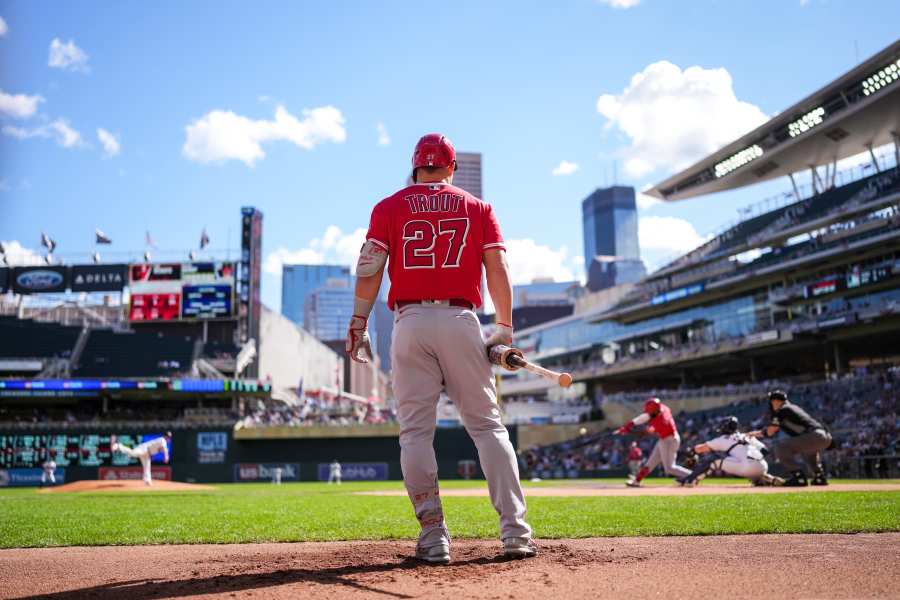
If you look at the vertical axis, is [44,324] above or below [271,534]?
above

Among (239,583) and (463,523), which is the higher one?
(239,583)

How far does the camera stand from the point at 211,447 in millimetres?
43719

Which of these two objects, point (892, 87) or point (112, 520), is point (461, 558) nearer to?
point (112, 520)

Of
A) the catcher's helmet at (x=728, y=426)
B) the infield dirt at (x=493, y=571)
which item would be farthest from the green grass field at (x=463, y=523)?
the catcher's helmet at (x=728, y=426)

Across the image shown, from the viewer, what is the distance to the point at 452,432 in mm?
44312

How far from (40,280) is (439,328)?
61.4m

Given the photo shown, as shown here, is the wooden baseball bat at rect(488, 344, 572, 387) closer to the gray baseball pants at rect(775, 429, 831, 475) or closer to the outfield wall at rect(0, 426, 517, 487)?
the gray baseball pants at rect(775, 429, 831, 475)

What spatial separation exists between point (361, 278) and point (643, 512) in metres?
4.94

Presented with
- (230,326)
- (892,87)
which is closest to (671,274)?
(892,87)

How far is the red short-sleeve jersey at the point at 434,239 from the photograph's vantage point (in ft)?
15.8

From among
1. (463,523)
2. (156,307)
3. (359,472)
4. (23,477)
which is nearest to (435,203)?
(463,523)

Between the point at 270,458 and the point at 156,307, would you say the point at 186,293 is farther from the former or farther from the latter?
the point at 270,458

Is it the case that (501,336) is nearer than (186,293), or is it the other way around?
(501,336)

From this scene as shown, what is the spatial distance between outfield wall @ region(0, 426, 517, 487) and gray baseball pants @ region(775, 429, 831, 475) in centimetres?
2819
